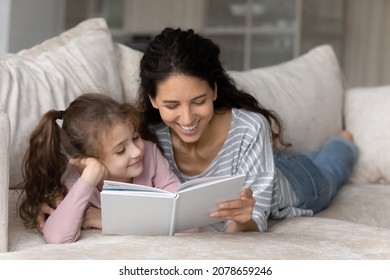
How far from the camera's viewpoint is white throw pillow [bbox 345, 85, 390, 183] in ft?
9.46

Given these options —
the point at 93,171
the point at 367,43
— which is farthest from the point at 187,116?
the point at 367,43

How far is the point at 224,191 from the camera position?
5.38ft

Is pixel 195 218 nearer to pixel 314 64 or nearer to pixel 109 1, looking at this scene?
pixel 314 64

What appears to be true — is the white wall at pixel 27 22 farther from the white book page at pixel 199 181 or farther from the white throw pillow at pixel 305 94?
the white book page at pixel 199 181

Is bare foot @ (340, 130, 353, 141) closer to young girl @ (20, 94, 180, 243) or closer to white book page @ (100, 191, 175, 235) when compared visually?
young girl @ (20, 94, 180, 243)

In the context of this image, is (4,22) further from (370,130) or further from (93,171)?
(93,171)

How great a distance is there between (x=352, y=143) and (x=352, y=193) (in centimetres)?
32

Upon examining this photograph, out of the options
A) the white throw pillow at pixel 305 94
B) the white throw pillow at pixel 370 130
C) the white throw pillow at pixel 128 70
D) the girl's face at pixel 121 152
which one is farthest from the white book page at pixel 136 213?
the white throw pillow at pixel 370 130

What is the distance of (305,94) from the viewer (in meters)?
2.91

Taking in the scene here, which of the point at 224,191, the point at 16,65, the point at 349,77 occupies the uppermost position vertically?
the point at 16,65

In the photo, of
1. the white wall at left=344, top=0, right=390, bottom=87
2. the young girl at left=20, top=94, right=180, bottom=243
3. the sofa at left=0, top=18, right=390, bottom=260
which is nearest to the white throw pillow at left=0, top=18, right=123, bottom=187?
the sofa at left=0, top=18, right=390, bottom=260

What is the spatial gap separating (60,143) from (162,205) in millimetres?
436

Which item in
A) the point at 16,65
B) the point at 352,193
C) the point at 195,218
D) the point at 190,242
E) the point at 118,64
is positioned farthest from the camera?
the point at 352,193

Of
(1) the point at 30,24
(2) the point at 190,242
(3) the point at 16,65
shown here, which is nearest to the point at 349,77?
(1) the point at 30,24
